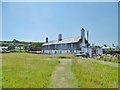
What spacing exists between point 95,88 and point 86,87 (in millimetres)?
348

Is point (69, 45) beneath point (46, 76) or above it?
above

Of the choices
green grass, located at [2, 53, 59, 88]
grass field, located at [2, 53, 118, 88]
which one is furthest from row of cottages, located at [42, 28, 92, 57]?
green grass, located at [2, 53, 59, 88]

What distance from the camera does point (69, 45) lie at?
234 ft

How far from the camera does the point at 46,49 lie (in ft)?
283

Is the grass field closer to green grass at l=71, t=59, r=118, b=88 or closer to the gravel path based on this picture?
green grass at l=71, t=59, r=118, b=88

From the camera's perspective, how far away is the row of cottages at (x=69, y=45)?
212 feet

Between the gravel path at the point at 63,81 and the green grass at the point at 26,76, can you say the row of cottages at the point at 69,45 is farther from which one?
the gravel path at the point at 63,81

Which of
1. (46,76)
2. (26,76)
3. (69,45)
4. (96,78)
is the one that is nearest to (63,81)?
(46,76)

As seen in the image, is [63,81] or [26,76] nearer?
[63,81]

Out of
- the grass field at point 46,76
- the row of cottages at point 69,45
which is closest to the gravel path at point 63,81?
the grass field at point 46,76

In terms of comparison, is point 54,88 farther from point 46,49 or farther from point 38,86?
point 46,49

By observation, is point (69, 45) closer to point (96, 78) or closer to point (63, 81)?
point (96, 78)

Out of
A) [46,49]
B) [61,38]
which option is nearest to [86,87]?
[61,38]

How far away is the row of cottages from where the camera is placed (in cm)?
6458
